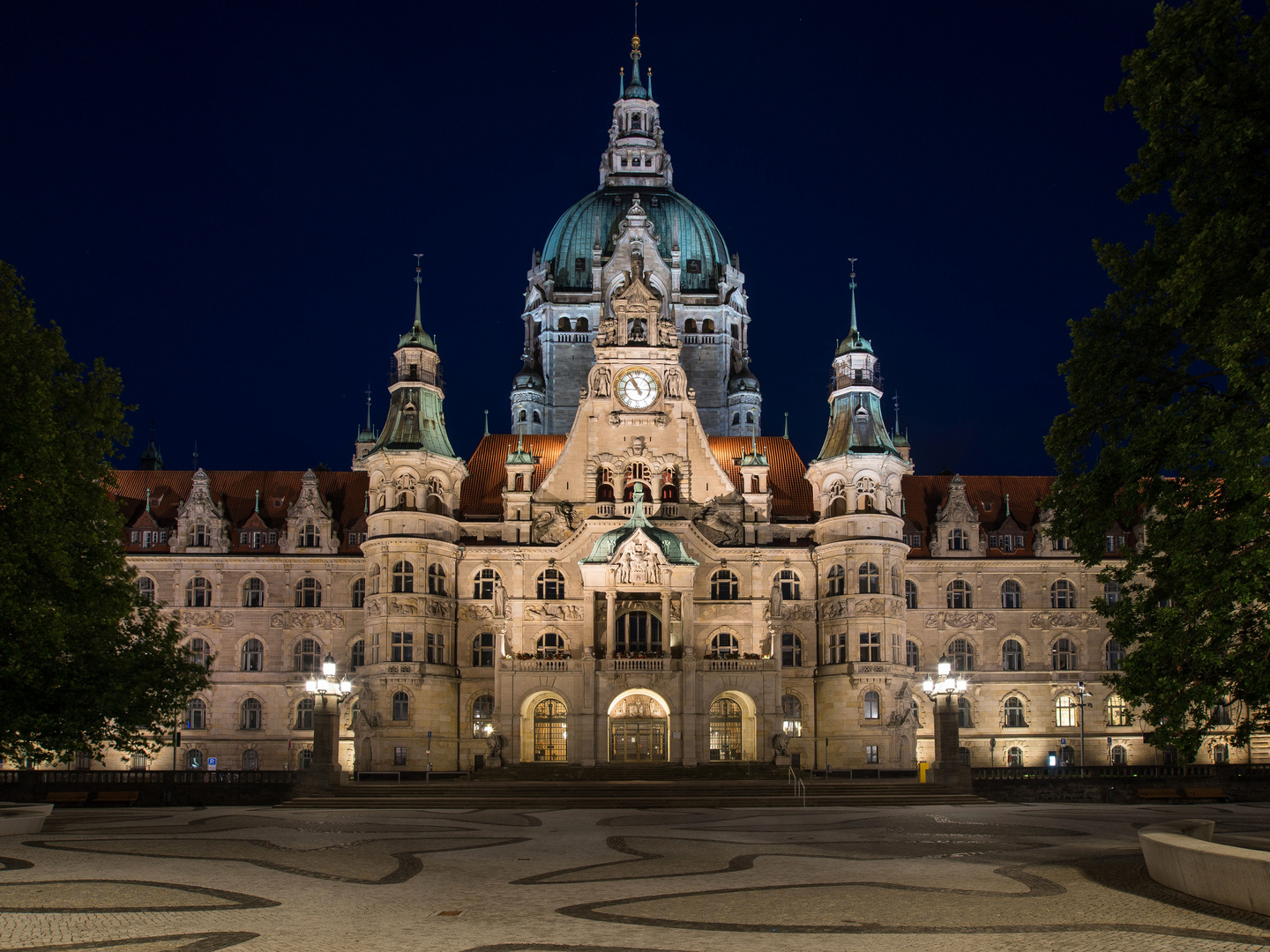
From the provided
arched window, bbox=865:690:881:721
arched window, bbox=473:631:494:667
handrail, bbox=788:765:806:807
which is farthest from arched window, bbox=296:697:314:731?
arched window, bbox=865:690:881:721

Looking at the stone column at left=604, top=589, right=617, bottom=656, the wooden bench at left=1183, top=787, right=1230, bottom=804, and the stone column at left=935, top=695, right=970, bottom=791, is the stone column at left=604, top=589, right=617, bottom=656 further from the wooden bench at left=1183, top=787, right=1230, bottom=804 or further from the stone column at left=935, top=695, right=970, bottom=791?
the wooden bench at left=1183, top=787, right=1230, bottom=804

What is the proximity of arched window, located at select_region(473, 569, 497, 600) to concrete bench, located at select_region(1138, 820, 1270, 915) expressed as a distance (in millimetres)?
47583

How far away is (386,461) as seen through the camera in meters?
66.5

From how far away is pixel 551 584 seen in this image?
67.4m

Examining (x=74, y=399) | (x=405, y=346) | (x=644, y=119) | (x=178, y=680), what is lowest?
(x=178, y=680)

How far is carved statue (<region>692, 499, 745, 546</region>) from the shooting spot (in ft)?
224

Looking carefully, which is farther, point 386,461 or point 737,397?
point 737,397

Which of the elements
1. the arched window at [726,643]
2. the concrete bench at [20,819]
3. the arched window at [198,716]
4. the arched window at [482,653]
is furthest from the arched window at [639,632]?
the concrete bench at [20,819]

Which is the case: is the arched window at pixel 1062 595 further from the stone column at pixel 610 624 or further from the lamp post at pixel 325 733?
the lamp post at pixel 325 733

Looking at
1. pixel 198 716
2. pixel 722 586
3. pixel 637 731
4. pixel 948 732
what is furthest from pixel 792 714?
pixel 198 716

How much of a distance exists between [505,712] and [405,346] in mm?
21302

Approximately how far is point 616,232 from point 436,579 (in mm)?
35586

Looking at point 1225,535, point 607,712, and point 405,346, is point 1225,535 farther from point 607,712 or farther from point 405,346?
point 405,346

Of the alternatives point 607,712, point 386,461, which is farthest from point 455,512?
point 607,712
